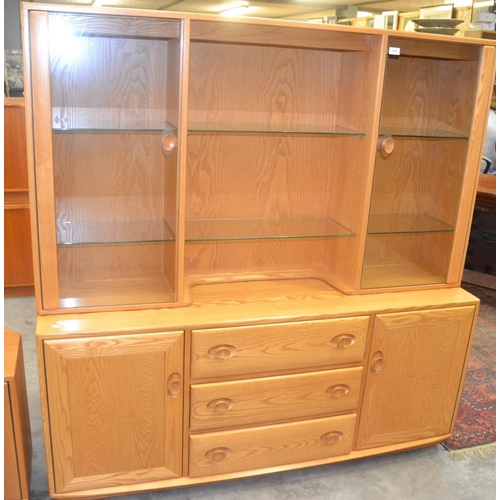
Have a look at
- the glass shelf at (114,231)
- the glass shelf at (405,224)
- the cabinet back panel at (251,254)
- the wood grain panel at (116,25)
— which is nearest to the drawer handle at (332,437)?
the cabinet back panel at (251,254)

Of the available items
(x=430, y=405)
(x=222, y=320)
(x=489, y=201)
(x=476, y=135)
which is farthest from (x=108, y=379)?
(x=489, y=201)

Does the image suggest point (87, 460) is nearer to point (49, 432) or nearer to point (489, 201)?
point (49, 432)

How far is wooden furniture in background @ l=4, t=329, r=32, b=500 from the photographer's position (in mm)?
1693

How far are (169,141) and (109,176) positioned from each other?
0.31 m

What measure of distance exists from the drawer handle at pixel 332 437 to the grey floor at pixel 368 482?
0.17 metres

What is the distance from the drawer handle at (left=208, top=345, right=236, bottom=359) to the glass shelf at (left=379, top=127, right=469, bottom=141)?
960 millimetres

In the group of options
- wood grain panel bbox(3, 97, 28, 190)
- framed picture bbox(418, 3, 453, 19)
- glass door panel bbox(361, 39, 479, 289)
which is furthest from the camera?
framed picture bbox(418, 3, 453, 19)

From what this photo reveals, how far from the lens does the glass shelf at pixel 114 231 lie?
6.07 ft

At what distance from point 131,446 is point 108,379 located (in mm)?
281

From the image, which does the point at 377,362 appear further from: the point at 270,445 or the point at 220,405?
the point at 220,405

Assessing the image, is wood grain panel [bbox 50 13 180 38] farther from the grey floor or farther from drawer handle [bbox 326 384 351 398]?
the grey floor

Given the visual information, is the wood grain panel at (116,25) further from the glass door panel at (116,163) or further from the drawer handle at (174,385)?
the drawer handle at (174,385)

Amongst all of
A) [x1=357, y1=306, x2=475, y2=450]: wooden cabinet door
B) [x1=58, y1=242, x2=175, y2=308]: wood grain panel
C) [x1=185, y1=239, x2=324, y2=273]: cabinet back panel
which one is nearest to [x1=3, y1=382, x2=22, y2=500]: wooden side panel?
[x1=58, y1=242, x2=175, y2=308]: wood grain panel

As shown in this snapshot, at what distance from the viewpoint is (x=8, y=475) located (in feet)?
5.82
